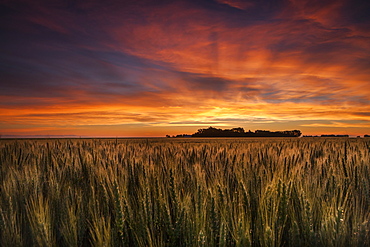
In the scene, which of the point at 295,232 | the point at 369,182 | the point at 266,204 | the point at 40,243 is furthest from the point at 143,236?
the point at 369,182

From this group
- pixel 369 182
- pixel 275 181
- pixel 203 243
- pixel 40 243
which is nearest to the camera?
pixel 203 243

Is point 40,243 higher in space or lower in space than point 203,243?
lower

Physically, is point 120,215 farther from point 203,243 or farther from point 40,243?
point 203,243

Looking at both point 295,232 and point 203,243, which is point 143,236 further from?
point 295,232

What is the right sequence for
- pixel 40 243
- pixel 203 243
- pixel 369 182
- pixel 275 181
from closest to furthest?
pixel 203 243
pixel 40 243
pixel 275 181
pixel 369 182

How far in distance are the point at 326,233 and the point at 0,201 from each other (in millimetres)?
2357

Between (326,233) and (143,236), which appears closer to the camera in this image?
(326,233)

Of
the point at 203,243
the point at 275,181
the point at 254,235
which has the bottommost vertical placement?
the point at 254,235

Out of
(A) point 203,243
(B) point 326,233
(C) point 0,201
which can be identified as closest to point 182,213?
(A) point 203,243

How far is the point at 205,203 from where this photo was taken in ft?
5.85

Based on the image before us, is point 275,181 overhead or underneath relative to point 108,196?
overhead

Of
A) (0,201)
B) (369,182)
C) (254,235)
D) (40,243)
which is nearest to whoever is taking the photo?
(40,243)

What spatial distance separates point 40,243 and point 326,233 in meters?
1.64

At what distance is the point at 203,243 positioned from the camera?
1353mm
